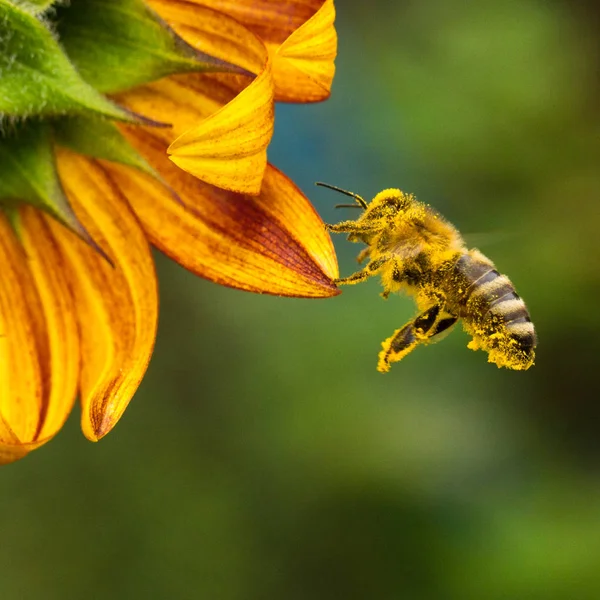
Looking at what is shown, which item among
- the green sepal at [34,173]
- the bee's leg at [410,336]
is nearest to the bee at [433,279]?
the bee's leg at [410,336]

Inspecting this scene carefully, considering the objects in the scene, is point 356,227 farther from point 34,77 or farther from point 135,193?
point 34,77

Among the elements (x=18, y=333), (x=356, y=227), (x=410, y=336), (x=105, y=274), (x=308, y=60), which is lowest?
(x=18, y=333)

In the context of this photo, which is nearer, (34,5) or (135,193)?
(34,5)

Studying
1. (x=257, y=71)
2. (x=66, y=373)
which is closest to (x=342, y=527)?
(x=66, y=373)

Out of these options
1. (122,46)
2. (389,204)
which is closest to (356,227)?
(389,204)

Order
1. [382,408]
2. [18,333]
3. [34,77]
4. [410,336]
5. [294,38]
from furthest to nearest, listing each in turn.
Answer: [382,408]
[410,336]
[18,333]
[294,38]
[34,77]

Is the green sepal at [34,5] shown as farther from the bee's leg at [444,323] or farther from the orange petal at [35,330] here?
the bee's leg at [444,323]

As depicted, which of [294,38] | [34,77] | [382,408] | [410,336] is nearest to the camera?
[34,77]
